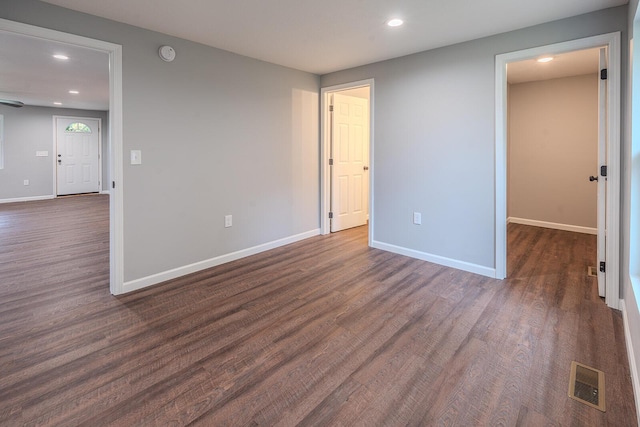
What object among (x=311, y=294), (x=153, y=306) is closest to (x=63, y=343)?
(x=153, y=306)

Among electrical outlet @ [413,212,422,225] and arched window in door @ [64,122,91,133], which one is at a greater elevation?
arched window in door @ [64,122,91,133]

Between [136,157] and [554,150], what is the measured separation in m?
5.75

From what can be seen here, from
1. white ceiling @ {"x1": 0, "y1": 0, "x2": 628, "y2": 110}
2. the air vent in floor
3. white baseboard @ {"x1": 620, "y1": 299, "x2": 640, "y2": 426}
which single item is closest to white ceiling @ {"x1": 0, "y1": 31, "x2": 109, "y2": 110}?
white ceiling @ {"x1": 0, "y1": 0, "x2": 628, "y2": 110}

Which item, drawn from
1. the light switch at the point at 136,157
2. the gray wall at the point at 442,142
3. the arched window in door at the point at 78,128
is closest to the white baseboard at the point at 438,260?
the gray wall at the point at 442,142

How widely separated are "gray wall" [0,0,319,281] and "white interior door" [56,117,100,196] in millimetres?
7501

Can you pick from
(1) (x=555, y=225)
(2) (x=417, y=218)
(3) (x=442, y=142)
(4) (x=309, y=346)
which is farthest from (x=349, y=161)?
(4) (x=309, y=346)

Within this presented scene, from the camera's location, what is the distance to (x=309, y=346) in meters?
2.11

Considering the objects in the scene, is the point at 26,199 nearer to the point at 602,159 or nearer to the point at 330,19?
the point at 330,19

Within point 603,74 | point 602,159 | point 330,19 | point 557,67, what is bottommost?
point 602,159

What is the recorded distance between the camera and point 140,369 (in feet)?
6.15

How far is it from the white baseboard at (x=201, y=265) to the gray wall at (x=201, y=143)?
0.16 feet

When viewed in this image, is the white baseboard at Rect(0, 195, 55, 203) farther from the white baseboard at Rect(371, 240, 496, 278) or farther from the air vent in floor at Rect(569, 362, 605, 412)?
the air vent in floor at Rect(569, 362, 605, 412)

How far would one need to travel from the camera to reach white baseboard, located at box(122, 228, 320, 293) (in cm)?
303

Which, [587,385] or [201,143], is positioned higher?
[201,143]
